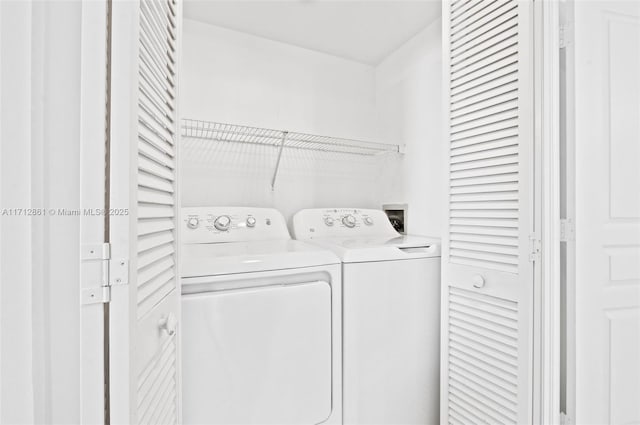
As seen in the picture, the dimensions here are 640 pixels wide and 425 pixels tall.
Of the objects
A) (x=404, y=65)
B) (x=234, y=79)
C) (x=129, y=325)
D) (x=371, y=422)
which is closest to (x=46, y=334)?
(x=129, y=325)

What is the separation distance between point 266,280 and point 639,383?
62.7 inches

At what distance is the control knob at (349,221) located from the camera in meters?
2.13

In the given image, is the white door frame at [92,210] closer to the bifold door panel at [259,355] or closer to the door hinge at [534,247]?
the bifold door panel at [259,355]

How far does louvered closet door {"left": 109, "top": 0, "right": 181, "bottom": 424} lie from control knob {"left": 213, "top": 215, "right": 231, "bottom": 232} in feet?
2.46

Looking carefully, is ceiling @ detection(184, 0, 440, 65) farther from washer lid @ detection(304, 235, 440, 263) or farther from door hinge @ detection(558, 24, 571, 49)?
washer lid @ detection(304, 235, 440, 263)

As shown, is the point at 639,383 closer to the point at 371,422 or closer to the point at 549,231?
the point at 549,231

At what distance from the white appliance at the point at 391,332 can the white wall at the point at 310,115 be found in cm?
57

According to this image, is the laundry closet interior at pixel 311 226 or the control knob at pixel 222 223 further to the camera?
the control knob at pixel 222 223

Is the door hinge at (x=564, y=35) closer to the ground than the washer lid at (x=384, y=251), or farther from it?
farther from it

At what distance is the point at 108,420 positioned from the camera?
0.60m

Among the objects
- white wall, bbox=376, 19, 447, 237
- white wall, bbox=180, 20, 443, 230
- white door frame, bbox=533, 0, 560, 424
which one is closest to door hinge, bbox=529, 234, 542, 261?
white door frame, bbox=533, 0, 560, 424

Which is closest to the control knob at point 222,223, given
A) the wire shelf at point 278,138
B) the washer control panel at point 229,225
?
the washer control panel at point 229,225

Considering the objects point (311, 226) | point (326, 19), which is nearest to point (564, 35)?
point (326, 19)

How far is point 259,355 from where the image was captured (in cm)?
123
